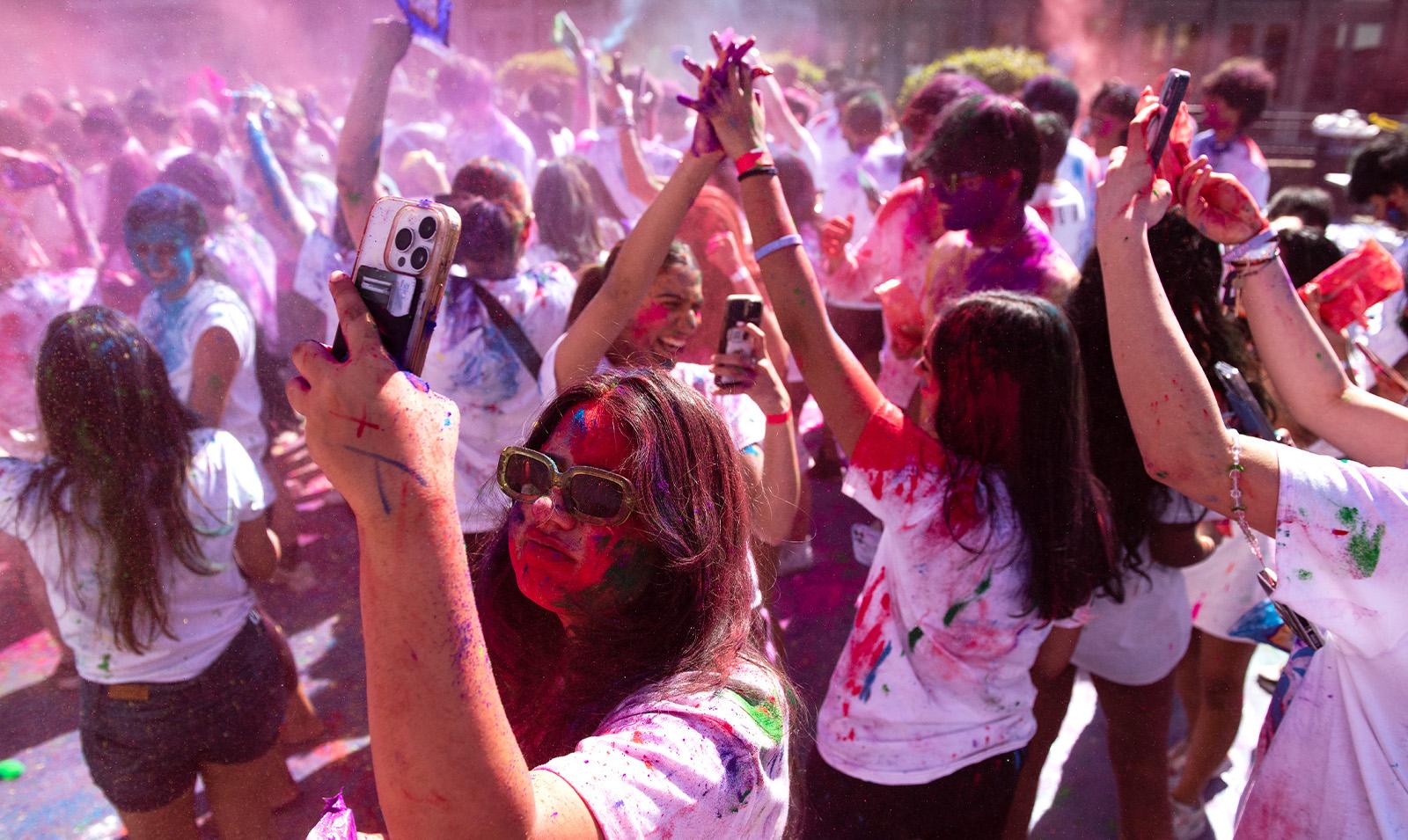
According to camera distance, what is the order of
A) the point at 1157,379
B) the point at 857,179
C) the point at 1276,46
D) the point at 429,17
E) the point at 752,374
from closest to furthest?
1. the point at 1157,379
2. the point at 752,374
3. the point at 429,17
4. the point at 857,179
5. the point at 1276,46

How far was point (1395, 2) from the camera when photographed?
50.9 ft

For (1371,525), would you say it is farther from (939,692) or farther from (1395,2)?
(1395,2)

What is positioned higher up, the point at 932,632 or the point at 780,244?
the point at 780,244

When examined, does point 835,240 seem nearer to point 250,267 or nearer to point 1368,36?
point 250,267

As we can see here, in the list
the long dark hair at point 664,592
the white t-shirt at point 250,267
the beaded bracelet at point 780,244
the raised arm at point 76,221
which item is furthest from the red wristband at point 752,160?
the raised arm at point 76,221

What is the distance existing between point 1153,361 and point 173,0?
663cm

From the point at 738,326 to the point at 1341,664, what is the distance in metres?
1.30

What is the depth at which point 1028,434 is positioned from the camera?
5.97 feet

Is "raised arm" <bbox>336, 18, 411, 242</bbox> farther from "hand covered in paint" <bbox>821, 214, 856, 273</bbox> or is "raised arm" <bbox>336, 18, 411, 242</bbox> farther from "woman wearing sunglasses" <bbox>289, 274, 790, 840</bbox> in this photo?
"woman wearing sunglasses" <bbox>289, 274, 790, 840</bbox>

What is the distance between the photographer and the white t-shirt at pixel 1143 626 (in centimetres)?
235

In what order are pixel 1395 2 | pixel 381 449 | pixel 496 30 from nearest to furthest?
1. pixel 381 449
2. pixel 496 30
3. pixel 1395 2

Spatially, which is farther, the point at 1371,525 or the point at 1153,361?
the point at 1153,361

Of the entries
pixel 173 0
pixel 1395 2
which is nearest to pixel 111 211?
pixel 173 0

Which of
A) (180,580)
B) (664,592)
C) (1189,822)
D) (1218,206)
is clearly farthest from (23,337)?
(1189,822)
